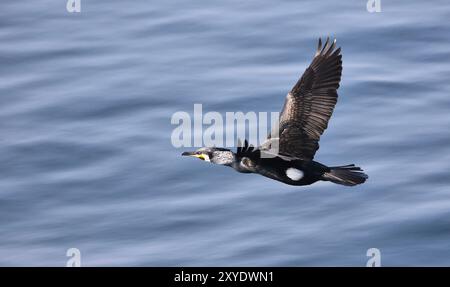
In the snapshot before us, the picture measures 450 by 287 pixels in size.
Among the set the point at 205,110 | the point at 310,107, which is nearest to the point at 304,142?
the point at 310,107

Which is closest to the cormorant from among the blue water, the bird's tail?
the bird's tail

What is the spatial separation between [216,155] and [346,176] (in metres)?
1.33

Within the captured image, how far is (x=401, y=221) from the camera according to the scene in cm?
1675

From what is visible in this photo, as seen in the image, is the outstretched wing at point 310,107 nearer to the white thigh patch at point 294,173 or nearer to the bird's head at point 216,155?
the white thigh patch at point 294,173

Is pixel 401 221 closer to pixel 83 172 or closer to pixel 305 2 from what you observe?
pixel 83 172

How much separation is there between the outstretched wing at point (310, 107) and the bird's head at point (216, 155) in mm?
528

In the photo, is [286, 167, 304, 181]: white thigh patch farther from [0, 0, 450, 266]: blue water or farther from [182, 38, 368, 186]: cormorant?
[0, 0, 450, 266]: blue water

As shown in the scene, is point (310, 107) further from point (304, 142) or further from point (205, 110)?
point (205, 110)

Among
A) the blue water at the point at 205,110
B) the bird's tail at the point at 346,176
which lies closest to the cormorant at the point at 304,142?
the bird's tail at the point at 346,176

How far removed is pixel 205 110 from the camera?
63.8ft

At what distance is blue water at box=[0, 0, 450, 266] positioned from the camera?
1661 centimetres

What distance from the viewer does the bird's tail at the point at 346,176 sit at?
495 inches

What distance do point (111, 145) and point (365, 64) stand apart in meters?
4.69

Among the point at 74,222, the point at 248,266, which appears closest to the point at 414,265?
the point at 248,266
